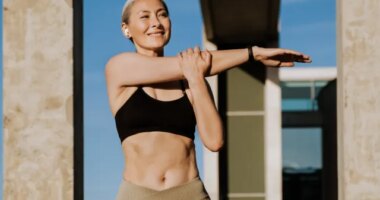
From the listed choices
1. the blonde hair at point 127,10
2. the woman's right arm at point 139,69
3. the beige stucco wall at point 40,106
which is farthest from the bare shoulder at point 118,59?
the beige stucco wall at point 40,106

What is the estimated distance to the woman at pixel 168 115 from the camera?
11.8 ft

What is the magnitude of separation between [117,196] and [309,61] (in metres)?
1.01

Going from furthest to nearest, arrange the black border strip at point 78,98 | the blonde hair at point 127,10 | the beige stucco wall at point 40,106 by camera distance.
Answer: the black border strip at point 78,98, the beige stucco wall at point 40,106, the blonde hair at point 127,10

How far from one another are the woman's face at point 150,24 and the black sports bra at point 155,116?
24cm

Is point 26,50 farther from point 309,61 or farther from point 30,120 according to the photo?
point 309,61

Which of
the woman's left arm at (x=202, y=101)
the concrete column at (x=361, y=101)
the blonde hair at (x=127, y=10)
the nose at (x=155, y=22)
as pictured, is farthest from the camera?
the concrete column at (x=361, y=101)

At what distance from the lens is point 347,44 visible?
6.76 metres

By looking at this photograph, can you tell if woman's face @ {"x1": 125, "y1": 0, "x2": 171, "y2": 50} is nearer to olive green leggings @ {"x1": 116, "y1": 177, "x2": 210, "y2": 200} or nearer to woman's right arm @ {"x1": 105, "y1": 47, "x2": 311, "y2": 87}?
woman's right arm @ {"x1": 105, "y1": 47, "x2": 311, "y2": 87}

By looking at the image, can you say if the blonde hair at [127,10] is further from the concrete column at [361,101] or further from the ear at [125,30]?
the concrete column at [361,101]

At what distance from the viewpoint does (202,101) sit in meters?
3.55

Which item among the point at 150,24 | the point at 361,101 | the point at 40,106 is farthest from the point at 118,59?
the point at 361,101

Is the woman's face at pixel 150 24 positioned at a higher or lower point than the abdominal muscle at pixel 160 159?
higher

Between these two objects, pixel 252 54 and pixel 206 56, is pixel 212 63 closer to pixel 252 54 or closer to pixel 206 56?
pixel 206 56

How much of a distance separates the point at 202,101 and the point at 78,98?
150 inches
